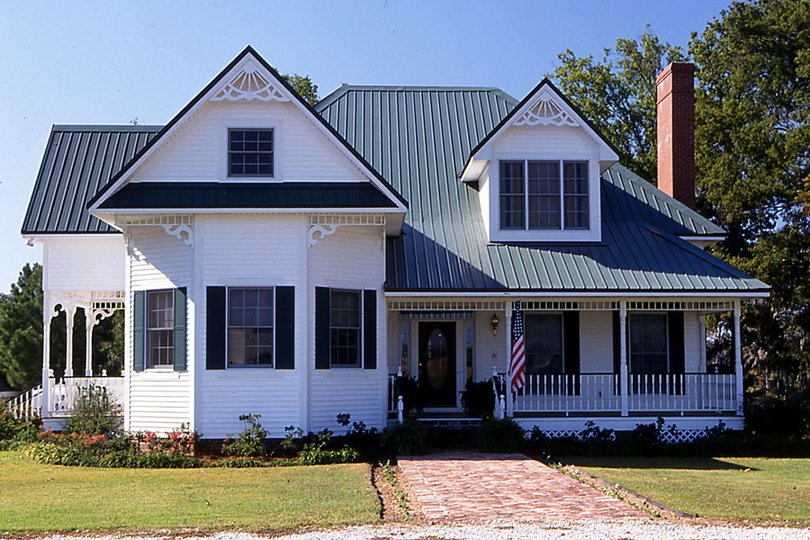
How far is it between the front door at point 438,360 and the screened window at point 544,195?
3.27 meters

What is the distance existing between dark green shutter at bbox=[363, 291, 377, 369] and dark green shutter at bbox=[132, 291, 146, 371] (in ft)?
15.2

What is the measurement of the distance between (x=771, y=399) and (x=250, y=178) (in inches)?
500

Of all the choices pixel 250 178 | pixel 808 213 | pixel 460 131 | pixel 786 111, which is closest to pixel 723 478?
A: pixel 250 178

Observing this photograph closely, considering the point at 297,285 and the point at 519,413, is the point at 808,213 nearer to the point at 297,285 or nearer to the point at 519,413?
the point at 519,413

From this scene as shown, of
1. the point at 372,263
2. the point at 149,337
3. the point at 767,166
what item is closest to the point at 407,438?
the point at 372,263

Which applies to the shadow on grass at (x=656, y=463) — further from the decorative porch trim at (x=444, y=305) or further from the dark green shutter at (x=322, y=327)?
the dark green shutter at (x=322, y=327)

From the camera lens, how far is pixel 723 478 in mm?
16547

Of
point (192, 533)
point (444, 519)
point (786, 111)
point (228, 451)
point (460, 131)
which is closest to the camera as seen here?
point (192, 533)

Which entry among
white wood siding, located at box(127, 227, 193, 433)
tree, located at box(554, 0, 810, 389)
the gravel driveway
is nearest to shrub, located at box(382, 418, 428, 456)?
white wood siding, located at box(127, 227, 193, 433)

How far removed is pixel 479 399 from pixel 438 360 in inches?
77.8

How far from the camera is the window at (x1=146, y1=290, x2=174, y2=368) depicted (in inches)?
785

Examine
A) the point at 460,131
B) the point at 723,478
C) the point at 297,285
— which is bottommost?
the point at 723,478

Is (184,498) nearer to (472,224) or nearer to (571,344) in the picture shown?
(571,344)

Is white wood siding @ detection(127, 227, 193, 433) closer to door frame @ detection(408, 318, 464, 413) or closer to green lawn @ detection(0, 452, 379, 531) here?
green lawn @ detection(0, 452, 379, 531)
